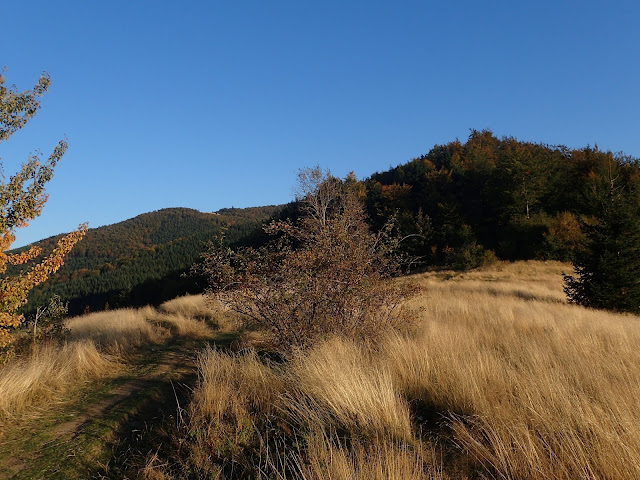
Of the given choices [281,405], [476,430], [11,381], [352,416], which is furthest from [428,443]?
[11,381]

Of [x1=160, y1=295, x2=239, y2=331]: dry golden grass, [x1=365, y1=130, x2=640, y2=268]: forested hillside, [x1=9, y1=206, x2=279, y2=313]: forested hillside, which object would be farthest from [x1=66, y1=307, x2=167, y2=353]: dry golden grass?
[x1=9, y1=206, x2=279, y2=313]: forested hillside

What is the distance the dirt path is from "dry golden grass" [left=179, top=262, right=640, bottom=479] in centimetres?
58

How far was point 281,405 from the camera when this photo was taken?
12.1ft

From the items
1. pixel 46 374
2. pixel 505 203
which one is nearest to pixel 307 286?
pixel 46 374

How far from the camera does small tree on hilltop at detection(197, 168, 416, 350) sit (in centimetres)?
550

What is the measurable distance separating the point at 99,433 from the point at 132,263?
10702 centimetres

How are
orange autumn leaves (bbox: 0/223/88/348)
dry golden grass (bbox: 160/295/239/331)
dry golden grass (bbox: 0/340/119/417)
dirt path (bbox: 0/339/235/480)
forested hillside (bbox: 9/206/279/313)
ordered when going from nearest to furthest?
dirt path (bbox: 0/339/235/480) < dry golden grass (bbox: 0/340/119/417) < orange autumn leaves (bbox: 0/223/88/348) < dry golden grass (bbox: 160/295/239/331) < forested hillside (bbox: 9/206/279/313)

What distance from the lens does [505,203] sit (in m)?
44.0

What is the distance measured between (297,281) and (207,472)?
9.56 feet

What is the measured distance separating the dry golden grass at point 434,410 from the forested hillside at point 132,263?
3944cm

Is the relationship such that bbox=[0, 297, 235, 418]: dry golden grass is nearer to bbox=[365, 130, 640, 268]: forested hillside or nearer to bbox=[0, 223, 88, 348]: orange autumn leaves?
bbox=[0, 223, 88, 348]: orange autumn leaves

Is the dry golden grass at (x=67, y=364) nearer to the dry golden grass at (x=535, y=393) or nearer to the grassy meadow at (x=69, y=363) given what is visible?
the grassy meadow at (x=69, y=363)

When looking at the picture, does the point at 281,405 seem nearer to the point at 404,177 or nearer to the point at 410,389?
the point at 410,389

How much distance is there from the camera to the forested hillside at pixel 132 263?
7031 centimetres
